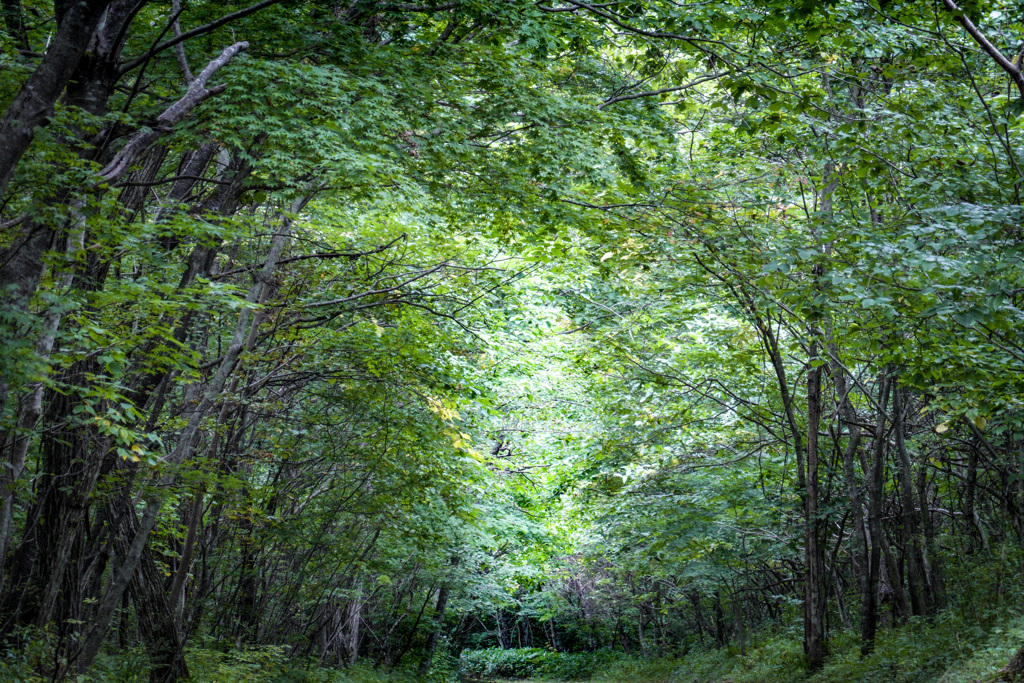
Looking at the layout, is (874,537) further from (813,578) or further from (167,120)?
(167,120)

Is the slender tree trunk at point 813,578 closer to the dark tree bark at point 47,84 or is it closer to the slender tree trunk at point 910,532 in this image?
the slender tree trunk at point 910,532

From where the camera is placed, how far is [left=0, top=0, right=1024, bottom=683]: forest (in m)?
5.66

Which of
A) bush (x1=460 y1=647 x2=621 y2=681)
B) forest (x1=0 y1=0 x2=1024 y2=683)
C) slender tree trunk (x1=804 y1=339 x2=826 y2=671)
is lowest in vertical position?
bush (x1=460 y1=647 x2=621 y2=681)

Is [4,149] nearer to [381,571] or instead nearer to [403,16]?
[403,16]

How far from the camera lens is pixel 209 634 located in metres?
11.3

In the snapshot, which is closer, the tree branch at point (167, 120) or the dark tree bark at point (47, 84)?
the dark tree bark at point (47, 84)

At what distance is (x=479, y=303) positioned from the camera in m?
11.0

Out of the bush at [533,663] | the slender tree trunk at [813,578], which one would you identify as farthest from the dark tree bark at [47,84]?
the bush at [533,663]

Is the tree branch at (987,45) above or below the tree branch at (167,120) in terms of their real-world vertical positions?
above

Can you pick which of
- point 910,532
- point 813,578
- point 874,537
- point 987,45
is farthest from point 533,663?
point 987,45

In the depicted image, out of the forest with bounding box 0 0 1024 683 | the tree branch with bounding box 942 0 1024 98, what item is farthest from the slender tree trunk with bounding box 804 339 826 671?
the tree branch with bounding box 942 0 1024 98

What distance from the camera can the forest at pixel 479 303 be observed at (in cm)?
566

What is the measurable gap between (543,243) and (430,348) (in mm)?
2723

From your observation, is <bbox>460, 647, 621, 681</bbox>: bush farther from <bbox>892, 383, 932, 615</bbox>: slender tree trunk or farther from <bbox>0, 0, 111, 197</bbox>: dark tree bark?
<bbox>0, 0, 111, 197</bbox>: dark tree bark
